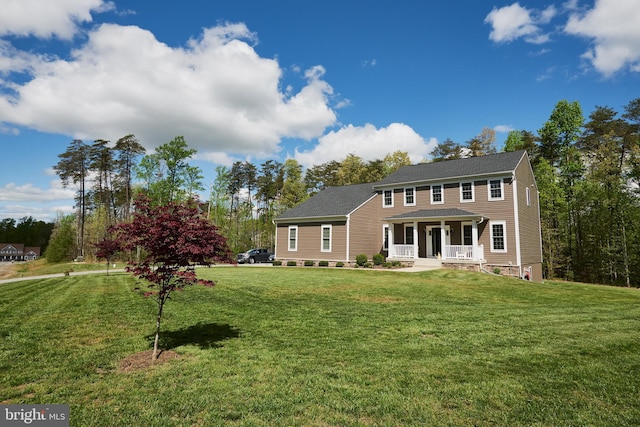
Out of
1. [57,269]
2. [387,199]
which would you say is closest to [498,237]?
[387,199]

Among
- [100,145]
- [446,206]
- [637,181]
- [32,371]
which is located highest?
[100,145]

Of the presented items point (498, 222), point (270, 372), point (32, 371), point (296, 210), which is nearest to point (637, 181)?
point (498, 222)

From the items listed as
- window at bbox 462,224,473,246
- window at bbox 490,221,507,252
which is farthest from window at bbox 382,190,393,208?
window at bbox 490,221,507,252

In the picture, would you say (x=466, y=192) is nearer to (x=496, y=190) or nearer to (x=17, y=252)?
(x=496, y=190)

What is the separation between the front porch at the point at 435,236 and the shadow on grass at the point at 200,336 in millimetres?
16370

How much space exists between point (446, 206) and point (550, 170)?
13.7m

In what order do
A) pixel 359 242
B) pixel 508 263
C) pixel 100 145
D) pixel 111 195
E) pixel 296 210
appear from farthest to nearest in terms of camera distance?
1. pixel 111 195
2. pixel 100 145
3. pixel 296 210
4. pixel 359 242
5. pixel 508 263

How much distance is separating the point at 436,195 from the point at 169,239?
20621 millimetres

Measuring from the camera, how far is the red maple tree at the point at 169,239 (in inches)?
206

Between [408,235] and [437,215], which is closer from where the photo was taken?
[437,215]

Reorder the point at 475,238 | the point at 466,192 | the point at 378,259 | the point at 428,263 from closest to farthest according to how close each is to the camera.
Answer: the point at 475,238 → the point at 428,263 → the point at 466,192 → the point at 378,259

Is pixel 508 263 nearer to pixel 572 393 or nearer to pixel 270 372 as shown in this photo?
pixel 572 393

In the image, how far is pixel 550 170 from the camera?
2884 cm

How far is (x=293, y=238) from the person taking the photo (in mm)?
27062
